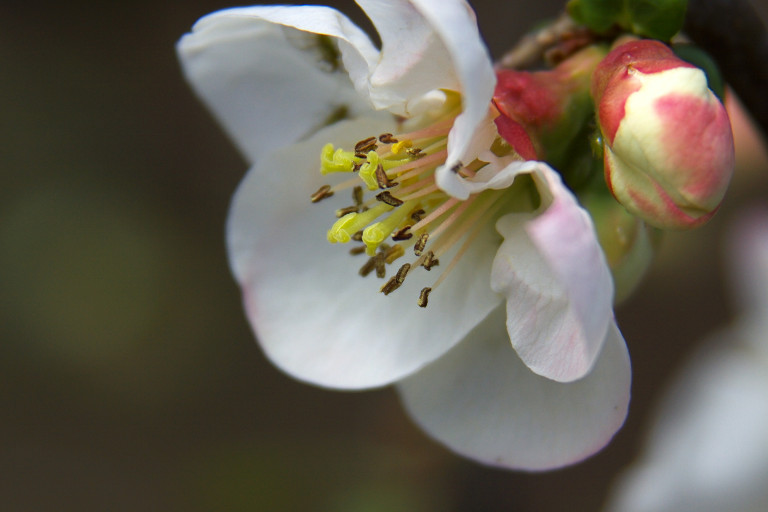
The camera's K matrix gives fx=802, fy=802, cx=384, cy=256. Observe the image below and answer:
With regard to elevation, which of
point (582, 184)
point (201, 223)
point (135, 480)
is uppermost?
point (582, 184)

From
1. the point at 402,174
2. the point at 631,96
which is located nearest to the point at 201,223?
the point at 402,174

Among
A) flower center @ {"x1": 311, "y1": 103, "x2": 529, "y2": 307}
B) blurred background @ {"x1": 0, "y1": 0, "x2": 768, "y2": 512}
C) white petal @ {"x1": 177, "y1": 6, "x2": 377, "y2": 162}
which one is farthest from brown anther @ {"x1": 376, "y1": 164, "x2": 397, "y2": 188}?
blurred background @ {"x1": 0, "y1": 0, "x2": 768, "y2": 512}

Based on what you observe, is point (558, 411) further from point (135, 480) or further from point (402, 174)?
point (135, 480)

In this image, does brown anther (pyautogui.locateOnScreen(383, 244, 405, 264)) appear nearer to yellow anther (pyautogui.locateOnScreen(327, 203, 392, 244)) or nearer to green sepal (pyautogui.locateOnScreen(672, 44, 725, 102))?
Result: yellow anther (pyautogui.locateOnScreen(327, 203, 392, 244))

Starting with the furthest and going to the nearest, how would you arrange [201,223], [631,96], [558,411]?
[201,223]
[558,411]
[631,96]

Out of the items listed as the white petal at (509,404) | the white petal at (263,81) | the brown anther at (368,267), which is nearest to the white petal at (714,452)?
the white petal at (509,404)
